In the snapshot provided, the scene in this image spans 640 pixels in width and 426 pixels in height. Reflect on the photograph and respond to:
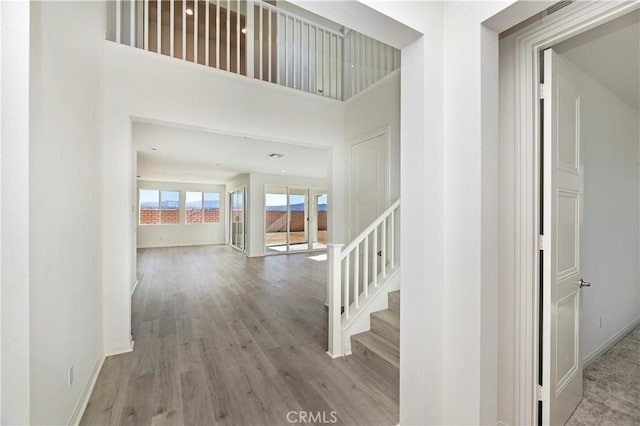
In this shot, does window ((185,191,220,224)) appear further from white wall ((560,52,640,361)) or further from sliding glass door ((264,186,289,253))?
white wall ((560,52,640,361))

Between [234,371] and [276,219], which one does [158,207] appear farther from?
[234,371]

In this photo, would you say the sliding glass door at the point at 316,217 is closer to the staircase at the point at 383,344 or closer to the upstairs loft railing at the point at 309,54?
the upstairs loft railing at the point at 309,54

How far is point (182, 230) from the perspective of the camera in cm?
1005

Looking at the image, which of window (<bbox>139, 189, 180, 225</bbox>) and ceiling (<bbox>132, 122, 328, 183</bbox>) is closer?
ceiling (<bbox>132, 122, 328, 183</bbox>)

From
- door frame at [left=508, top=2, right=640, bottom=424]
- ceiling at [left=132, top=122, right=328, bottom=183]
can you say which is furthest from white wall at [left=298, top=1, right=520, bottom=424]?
ceiling at [left=132, top=122, right=328, bottom=183]

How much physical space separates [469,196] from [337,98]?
3.31 metres

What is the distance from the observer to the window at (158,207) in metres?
9.47

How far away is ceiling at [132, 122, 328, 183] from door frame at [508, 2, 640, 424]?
327 cm

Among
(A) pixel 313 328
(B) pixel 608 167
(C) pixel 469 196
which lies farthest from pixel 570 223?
(A) pixel 313 328

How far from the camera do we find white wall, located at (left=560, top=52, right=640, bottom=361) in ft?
7.59

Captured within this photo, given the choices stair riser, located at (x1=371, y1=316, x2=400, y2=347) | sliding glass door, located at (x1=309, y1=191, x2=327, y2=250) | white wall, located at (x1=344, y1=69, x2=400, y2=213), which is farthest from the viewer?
sliding glass door, located at (x1=309, y1=191, x2=327, y2=250)

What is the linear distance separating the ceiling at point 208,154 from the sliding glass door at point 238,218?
993 mm

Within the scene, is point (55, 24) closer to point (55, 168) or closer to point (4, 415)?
point (55, 168)

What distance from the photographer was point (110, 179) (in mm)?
2537
